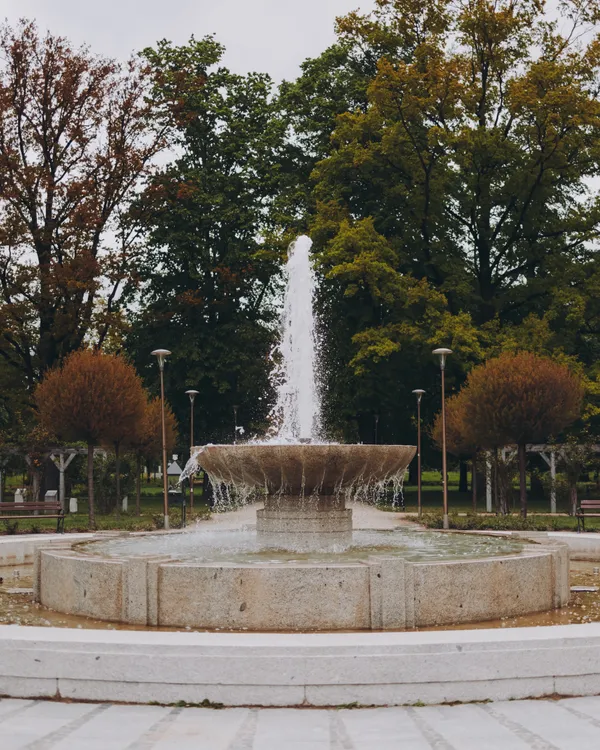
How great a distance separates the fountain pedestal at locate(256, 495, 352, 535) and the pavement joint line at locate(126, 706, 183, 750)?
6676 millimetres

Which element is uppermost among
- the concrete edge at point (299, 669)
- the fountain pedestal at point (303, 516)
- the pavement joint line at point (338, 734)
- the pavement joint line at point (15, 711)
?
the fountain pedestal at point (303, 516)

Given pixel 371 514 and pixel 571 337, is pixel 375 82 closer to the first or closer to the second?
pixel 571 337

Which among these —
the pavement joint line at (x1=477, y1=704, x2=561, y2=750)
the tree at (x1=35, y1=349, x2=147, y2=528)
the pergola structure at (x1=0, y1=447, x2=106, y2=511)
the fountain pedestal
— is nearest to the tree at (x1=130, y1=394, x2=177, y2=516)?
the pergola structure at (x1=0, y1=447, x2=106, y2=511)

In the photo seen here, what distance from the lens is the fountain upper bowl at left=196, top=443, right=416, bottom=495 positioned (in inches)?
490

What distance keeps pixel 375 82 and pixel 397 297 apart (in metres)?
7.49

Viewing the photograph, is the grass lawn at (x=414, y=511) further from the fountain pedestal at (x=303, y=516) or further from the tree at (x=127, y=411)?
the fountain pedestal at (x=303, y=516)

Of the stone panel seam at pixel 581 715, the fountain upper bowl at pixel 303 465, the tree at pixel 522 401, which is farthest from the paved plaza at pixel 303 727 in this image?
the tree at pixel 522 401

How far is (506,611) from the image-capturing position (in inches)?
415

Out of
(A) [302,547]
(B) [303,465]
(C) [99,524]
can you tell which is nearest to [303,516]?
(A) [302,547]

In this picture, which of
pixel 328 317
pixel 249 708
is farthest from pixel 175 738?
pixel 328 317

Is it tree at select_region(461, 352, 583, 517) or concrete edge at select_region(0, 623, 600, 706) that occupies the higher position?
tree at select_region(461, 352, 583, 517)

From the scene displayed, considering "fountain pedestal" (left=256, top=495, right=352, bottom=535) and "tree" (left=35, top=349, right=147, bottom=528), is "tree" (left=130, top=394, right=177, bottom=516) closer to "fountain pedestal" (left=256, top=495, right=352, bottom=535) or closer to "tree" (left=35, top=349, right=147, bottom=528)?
"tree" (left=35, top=349, right=147, bottom=528)

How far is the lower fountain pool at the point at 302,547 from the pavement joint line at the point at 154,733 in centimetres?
367

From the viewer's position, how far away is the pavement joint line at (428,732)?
598cm
